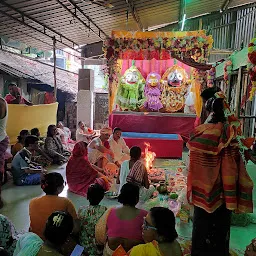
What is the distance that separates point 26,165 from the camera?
5723 mm

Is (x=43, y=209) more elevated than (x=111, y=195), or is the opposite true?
(x=43, y=209)

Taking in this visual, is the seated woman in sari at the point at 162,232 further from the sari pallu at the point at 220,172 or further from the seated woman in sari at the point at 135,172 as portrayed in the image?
the seated woman in sari at the point at 135,172

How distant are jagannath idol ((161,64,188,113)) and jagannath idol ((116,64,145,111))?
0.84 metres

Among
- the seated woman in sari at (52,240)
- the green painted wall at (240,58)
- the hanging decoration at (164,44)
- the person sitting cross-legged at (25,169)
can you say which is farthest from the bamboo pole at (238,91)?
the seated woman in sari at (52,240)

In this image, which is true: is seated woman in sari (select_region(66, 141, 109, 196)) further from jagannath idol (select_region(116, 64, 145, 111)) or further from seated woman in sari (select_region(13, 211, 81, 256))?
jagannath idol (select_region(116, 64, 145, 111))

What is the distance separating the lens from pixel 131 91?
1055 cm

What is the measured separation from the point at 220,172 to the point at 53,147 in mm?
5842

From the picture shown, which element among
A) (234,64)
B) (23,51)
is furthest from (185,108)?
(23,51)

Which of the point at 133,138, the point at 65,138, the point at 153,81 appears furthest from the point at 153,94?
the point at 65,138

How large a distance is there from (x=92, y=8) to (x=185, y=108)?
4767mm

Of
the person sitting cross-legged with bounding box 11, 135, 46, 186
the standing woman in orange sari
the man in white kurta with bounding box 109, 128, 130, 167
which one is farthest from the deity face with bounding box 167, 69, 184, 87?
the standing woman in orange sari

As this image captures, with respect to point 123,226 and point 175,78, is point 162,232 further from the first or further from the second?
point 175,78

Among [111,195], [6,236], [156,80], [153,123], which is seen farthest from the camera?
[156,80]

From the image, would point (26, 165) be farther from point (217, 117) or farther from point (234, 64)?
point (234, 64)
